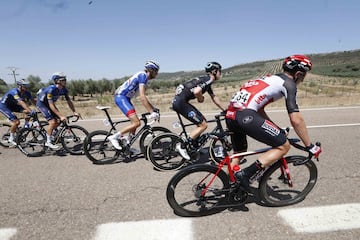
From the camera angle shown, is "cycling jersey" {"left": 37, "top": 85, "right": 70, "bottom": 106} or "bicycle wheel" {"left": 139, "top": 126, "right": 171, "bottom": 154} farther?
"cycling jersey" {"left": 37, "top": 85, "right": 70, "bottom": 106}

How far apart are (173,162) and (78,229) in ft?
7.59

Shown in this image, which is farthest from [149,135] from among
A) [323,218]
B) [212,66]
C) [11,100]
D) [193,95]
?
[11,100]

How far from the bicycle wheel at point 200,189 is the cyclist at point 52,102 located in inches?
153

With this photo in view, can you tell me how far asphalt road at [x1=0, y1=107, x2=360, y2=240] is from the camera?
2.71m

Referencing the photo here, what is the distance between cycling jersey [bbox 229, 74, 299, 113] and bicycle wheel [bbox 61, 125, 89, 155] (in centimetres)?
411

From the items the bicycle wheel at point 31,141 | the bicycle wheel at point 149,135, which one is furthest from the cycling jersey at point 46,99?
the bicycle wheel at point 149,135

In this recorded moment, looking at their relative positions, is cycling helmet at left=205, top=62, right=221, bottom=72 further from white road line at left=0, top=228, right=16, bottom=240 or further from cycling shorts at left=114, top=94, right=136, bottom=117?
white road line at left=0, top=228, right=16, bottom=240

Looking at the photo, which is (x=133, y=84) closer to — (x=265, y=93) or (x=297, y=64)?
(x=265, y=93)

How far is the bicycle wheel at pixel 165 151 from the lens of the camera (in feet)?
15.1

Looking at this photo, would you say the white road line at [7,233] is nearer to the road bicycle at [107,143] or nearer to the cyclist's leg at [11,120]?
the road bicycle at [107,143]

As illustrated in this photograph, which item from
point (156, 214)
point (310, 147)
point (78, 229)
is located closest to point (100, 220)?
point (78, 229)

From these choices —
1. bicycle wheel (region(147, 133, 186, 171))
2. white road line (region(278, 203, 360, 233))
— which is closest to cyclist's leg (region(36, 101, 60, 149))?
bicycle wheel (region(147, 133, 186, 171))

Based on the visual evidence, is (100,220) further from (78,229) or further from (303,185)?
(303,185)

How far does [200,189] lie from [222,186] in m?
0.29
